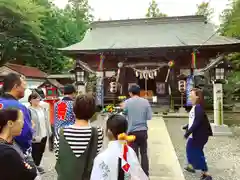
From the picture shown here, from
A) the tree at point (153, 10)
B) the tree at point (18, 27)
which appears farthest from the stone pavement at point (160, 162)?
the tree at point (153, 10)

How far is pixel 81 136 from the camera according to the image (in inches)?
85.2

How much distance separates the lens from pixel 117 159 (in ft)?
6.82

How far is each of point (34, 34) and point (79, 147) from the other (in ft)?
61.7

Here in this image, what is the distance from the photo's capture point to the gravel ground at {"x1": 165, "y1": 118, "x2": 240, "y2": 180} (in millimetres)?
4789

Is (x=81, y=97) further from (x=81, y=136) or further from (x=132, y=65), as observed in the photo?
(x=132, y=65)

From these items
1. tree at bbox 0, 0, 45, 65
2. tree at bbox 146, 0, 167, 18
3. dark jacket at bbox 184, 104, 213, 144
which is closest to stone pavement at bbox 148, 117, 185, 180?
dark jacket at bbox 184, 104, 213, 144

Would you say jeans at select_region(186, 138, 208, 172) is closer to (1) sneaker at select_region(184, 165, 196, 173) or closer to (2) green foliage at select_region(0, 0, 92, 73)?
(1) sneaker at select_region(184, 165, 196, 173)

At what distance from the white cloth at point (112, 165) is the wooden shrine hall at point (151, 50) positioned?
12125mm

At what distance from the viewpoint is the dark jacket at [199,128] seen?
417 centimetres

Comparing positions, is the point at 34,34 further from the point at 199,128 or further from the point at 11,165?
the point at 11,165

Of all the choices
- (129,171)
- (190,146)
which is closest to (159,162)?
(190,146)

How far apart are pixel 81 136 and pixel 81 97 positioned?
12.4 inches

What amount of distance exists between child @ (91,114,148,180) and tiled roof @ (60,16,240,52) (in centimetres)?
1230

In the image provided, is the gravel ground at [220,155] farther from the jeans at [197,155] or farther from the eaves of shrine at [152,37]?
the eaves of shrine at [152,37]
